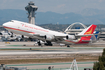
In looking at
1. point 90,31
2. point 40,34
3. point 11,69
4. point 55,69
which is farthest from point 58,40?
point 11,69

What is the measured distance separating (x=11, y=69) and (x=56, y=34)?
137ft

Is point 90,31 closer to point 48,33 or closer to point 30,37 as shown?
point 48,33

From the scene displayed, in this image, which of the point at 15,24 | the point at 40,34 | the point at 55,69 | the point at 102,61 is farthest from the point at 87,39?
the point at 102,61

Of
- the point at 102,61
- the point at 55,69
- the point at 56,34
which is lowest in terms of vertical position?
the point at 55,69

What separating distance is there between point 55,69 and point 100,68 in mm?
12558

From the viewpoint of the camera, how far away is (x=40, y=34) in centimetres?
6788

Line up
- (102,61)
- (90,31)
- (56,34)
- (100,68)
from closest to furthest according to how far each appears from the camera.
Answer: (100,68) < (102,61) < (56,34) < (90,31)

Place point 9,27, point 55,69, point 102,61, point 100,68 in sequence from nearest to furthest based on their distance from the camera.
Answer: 1. point 100,68
2. point 102,61
3. point 55,69
4. point 9,27

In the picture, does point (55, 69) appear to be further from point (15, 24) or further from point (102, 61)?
point (15, 24)

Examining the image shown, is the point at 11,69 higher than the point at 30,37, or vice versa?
the point at 30,37

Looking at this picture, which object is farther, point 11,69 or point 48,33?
point 48,33

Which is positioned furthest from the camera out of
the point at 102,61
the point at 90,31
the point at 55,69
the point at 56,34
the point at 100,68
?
the point at 90,31

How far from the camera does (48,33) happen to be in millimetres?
70688

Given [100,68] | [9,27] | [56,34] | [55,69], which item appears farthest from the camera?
[56,34]
